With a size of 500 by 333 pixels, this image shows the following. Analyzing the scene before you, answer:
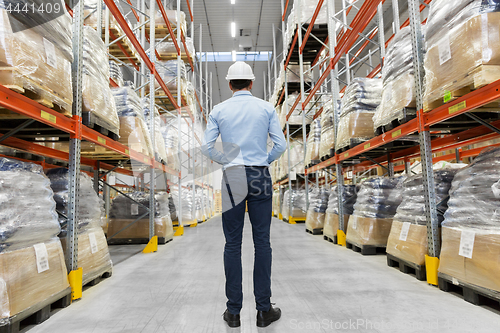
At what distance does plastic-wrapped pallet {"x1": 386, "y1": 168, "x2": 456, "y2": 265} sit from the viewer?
3125 mm

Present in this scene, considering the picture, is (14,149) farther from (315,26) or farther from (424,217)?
(315,26)

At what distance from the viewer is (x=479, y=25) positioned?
7.45 feet

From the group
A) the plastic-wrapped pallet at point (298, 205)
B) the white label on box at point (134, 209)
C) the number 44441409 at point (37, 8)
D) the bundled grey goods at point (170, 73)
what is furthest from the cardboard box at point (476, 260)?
the bundled grey goods at point (170, 73)

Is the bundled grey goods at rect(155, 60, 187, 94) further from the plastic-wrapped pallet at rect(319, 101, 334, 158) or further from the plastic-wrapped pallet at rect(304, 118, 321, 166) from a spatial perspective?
the plastic-wrapped pallet at rect(319, 101, 334, 158)

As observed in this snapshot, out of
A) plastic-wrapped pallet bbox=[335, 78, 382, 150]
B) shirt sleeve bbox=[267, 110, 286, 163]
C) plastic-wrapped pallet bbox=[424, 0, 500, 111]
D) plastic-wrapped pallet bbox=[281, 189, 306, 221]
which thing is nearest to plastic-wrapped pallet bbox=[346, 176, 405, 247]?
plastic-wrapped pallet bbox=[335, 78, 382, 150]

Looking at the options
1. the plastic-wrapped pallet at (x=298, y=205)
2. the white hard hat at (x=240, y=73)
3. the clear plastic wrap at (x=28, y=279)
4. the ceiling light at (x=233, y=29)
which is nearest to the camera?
the clear plastic wrap at (x=28, y=279)

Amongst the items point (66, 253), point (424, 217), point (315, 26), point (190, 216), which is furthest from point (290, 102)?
point (66, 253)

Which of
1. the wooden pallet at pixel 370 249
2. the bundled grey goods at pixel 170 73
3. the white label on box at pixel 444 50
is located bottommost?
the wooden pallet at pixel 370 249

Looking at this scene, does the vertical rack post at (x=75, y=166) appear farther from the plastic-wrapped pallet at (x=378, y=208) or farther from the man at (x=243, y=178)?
the plastic-wrapped pallet at (x=378, y=208)

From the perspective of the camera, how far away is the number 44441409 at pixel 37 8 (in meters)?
2.15

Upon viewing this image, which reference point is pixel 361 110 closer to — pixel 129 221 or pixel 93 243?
pixel 93 243

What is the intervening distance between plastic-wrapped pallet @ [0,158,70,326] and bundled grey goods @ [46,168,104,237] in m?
0.39

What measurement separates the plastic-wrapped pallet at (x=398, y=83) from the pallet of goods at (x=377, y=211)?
39.0 inches

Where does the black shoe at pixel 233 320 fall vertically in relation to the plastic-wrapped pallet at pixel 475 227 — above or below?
below
